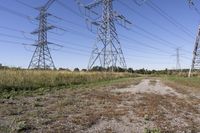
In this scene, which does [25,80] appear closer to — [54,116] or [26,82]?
[26,82]

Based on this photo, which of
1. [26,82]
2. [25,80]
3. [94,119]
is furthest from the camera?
[25,80]

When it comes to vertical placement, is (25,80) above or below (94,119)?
above

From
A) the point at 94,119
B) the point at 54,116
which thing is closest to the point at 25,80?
the point at 54,116

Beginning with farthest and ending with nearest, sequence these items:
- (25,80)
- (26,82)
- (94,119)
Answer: (25,80), (26,82), (94,119)

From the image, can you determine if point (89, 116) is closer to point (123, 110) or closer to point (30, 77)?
point (123, 110)

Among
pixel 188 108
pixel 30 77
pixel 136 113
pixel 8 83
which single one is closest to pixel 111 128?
pixel 136 113

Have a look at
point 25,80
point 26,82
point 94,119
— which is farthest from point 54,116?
point 25,80

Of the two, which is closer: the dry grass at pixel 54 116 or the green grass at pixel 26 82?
the dry grass at pixel 54 116

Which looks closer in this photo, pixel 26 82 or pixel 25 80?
pixel 26 82

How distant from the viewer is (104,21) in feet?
123

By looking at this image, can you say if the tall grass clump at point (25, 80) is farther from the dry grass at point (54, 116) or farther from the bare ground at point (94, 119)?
the bare ground at point (94, 119)

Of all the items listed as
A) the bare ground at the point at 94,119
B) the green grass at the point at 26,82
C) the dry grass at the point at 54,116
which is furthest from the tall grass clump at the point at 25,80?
the bare ground at the point at 94,119

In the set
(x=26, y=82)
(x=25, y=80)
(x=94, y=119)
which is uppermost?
(x=25, y=80)

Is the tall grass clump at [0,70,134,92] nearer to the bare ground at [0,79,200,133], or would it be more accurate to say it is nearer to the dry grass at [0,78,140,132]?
the dry grass at [0,78,140,132]
